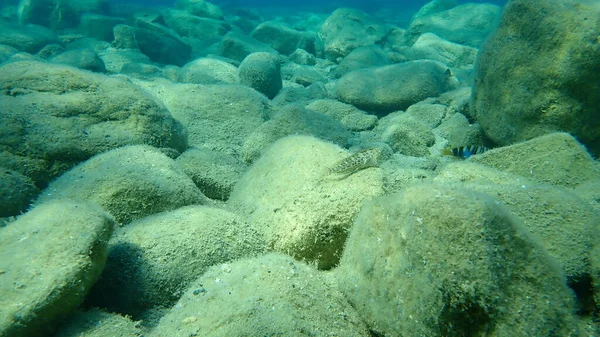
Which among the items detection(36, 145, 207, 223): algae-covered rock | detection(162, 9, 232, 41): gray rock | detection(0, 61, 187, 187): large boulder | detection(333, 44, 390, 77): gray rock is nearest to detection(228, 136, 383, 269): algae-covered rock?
detection(36, 145, 207, 223): algae-covered rock

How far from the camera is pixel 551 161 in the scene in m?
3.39

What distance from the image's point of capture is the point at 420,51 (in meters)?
12.5

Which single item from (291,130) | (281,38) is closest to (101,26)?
(281,38)

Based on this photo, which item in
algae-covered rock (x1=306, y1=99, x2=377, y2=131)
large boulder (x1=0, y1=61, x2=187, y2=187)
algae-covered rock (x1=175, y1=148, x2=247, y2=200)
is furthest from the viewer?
algae-covered rock (x1=306, y1=99, x2=377, y2=131)

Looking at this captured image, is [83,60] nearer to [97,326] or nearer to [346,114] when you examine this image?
[346,114]

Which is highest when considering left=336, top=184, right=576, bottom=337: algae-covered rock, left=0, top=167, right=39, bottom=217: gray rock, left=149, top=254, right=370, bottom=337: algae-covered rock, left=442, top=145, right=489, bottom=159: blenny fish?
left=336, top=184, right=576, bottom=337: algae-covered rock

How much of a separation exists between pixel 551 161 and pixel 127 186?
4267 millimetres

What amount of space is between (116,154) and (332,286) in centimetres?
280

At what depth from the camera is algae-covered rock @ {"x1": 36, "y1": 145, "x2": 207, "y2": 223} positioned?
10.1 ft

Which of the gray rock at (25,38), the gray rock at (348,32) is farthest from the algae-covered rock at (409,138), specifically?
the gray rock at (25,38)

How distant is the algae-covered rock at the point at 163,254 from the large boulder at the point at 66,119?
5.45 ft

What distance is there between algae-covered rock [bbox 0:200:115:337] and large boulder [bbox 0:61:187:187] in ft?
5.50

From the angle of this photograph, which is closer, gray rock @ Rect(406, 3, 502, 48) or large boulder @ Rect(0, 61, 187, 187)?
large boulder @ Rect(0, 61, 187, 187)

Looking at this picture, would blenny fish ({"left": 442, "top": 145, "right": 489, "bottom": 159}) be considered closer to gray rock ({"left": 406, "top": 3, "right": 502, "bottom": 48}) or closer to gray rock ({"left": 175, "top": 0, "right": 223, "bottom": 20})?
gray rock ({"left": 406, "top": 3, "right": 502, "bottom": 48})
